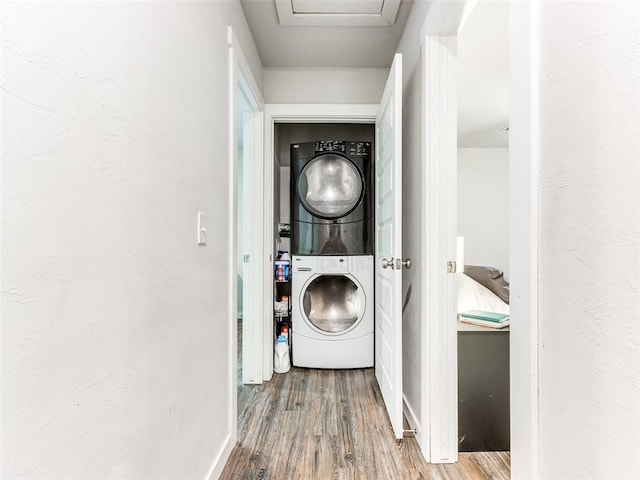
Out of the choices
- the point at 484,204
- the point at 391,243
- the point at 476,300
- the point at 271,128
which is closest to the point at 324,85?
the point at 271,128

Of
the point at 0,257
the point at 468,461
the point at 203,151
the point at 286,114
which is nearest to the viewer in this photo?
the point at 0,257

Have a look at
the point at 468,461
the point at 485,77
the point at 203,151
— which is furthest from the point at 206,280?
the point at 485,77

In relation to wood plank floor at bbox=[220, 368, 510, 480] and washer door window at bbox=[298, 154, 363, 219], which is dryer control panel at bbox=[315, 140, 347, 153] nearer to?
washer door window at bbox=[298, 154, 363, 219]

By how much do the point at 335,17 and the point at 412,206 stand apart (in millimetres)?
1213

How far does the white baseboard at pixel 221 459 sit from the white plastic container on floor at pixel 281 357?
101 cm

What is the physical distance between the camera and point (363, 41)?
2.28 metres

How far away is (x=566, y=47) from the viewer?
0.70m

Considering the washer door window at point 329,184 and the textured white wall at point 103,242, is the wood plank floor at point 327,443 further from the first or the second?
the washer door window at point 329,184

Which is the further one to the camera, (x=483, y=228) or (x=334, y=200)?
(x=483, y=228)

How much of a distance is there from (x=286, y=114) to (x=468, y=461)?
7.89 ft

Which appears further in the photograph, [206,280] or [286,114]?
[286,114]

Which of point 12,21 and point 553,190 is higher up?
point 12,21

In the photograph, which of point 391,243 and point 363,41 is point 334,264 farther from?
point 363,41

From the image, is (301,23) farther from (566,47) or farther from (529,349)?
(529,349)
